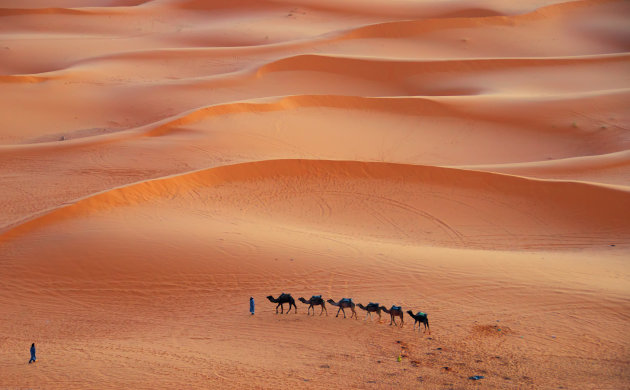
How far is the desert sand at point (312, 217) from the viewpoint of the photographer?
9508 millimetres

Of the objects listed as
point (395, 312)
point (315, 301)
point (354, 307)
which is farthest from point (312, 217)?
point (395, 312)

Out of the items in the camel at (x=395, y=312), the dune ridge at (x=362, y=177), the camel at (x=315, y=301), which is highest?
the dune ridge at (x=362, y=177)

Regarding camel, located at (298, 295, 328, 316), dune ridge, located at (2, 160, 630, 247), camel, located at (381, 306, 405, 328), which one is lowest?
camel, located at (381, 306, 405, 328)

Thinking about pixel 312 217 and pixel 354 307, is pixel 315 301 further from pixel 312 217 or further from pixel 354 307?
pixel 312 217

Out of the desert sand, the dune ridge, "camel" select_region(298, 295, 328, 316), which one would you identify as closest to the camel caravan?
"camel" select_region(298, 295, 328, 316)

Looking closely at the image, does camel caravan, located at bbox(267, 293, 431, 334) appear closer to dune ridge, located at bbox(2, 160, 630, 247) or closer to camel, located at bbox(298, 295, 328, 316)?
camel, located at bbox(298, 295, 328, 316)

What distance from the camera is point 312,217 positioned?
52.5 feet

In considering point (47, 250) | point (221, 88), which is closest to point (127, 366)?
point (47, 250)

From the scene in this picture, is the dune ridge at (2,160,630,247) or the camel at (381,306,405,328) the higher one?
the dune ridge at (2,160,630,247)

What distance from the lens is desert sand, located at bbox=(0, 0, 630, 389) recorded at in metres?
9.51

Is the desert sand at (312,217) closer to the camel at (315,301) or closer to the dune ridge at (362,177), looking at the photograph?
the dune ridge at (362,177)

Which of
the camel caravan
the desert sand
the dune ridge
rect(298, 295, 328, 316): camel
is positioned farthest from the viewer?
the dune ridge

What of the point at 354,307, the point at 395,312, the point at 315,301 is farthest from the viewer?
the point at 315,301

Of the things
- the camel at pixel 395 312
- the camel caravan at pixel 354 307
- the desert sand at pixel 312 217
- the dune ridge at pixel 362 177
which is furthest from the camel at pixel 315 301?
the dune ridge at pixel 362 177
